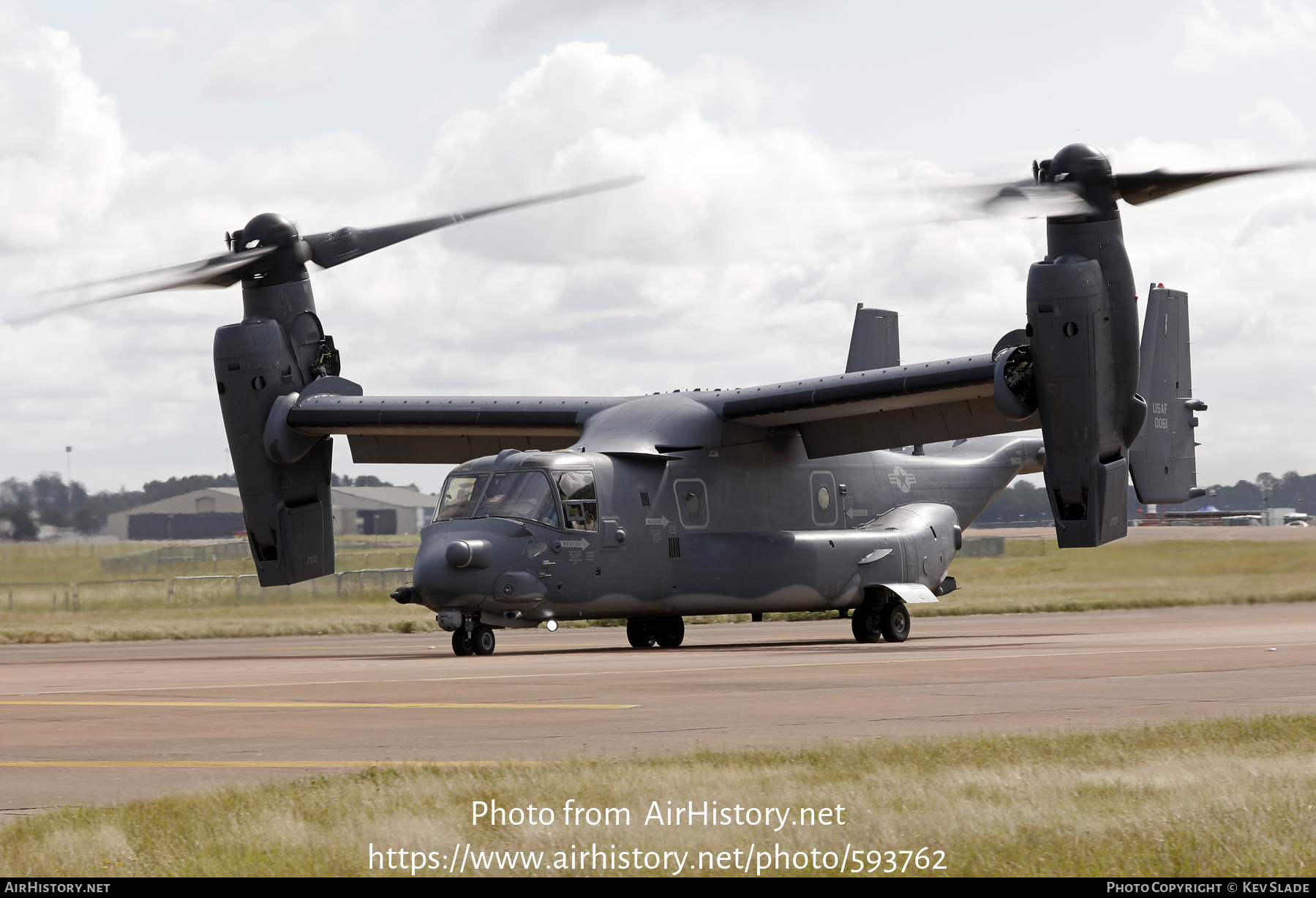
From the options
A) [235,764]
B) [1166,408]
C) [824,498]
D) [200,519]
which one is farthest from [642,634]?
[200,519]

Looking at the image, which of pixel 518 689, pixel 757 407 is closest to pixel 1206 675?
pixel 518 689

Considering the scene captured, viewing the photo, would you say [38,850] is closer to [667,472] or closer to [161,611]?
[667,472]

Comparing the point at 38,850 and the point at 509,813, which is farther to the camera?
the point at 509,813

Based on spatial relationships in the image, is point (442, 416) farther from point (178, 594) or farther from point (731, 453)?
point (178, 594)

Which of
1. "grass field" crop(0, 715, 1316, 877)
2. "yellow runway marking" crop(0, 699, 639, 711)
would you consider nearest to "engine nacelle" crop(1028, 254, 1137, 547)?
"yellow runway marking" crop(0, 699, 639, 711)

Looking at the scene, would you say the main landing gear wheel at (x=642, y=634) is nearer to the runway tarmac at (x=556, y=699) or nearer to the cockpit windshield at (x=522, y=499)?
the runway tarmac at (x=556, y=699)

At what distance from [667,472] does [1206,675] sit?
10215 millimetres

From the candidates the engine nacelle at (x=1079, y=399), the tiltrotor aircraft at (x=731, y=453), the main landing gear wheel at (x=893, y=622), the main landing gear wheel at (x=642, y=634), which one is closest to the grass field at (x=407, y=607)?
the tiltrotor aircraft at (x=731, y=453)

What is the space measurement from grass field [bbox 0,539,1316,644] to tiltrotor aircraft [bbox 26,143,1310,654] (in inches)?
142

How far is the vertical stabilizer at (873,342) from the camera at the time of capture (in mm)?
30391

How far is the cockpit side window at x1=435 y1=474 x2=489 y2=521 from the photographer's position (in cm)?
2164

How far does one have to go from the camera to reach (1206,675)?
1498 centimetres

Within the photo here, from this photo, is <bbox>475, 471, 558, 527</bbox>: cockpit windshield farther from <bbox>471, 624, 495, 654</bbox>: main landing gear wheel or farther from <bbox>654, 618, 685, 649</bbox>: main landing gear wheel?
<bbox>654, 618, 685, 649</bbox>: main landing gear wheel

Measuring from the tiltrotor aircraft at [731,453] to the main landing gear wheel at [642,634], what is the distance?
0.04 metres
